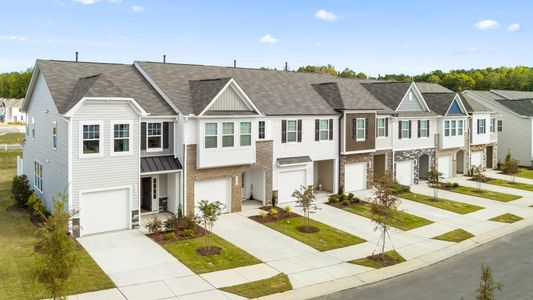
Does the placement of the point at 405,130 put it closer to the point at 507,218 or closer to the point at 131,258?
the point at 507,218

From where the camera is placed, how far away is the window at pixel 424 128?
1531 inches

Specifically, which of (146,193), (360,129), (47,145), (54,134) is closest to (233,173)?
(146,193)

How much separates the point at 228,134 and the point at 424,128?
2072 centimetres

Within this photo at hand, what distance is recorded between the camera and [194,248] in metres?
20.3

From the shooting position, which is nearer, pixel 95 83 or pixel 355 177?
pixel 95 83

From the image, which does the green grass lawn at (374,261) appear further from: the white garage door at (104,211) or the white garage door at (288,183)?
the white garage door at (104,211)

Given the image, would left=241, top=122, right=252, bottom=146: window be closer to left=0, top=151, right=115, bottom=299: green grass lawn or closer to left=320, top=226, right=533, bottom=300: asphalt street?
left=0, top=151, right=115, bottom=299: green grass lawn

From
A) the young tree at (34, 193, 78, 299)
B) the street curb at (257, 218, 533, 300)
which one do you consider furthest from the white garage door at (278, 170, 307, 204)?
the young tree at (34, 193, 78, 299)

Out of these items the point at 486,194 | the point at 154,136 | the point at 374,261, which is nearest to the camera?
the point at 374,261

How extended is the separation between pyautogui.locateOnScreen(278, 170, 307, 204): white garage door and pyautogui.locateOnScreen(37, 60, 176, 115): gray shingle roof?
29.3 feet

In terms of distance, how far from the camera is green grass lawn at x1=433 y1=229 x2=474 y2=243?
23.0 metres

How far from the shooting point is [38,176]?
27.0m

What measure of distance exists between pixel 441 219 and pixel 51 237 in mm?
22192

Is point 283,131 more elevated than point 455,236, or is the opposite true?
point 283,131
